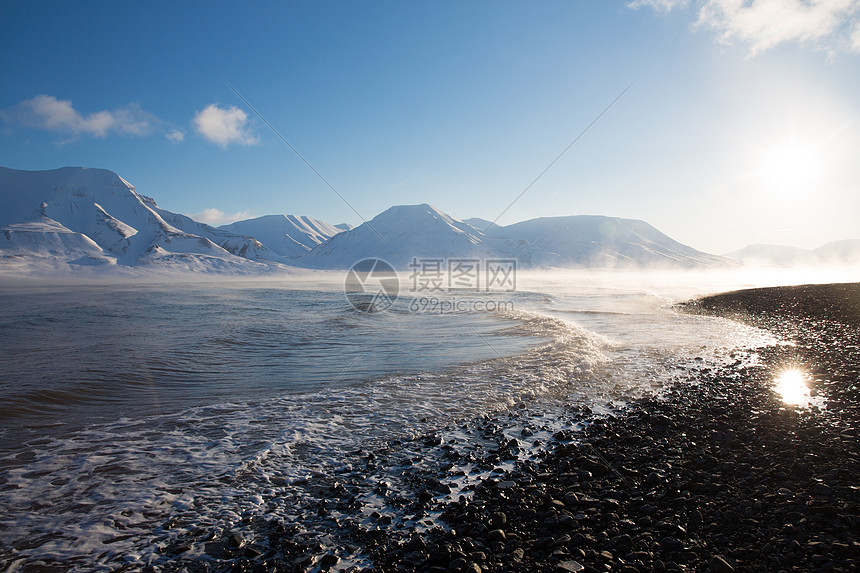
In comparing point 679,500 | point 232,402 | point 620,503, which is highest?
point 679,500

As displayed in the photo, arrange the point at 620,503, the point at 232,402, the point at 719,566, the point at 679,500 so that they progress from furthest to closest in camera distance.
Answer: the point at 232,402
the point at 620,503
the point at 679,500
the point at 719,566

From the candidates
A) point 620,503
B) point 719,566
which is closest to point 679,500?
point 620,503

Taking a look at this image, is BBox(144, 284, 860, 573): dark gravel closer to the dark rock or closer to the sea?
the dark rock

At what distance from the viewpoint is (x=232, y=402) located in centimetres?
1020

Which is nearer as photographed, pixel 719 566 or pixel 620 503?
pixel 719 566

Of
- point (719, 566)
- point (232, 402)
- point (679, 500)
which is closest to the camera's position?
point (719, 566)

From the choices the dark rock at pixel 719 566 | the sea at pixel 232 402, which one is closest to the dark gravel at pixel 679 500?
the dark rock at pixel 719 566

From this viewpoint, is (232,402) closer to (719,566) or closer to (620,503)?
(620,503)

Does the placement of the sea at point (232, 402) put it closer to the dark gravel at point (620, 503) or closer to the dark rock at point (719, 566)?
the dark gravel at point (620, 503)

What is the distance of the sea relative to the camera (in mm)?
5375

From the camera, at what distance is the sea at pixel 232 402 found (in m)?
5.38

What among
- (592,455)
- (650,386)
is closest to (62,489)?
(592,455)

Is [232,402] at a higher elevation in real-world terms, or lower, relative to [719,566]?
lower

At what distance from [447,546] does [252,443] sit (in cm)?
495
